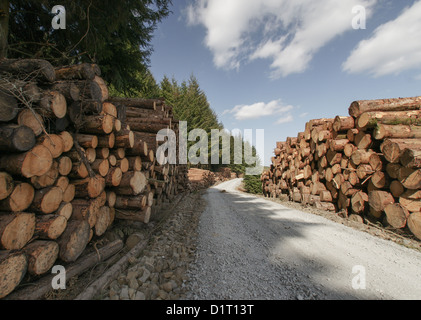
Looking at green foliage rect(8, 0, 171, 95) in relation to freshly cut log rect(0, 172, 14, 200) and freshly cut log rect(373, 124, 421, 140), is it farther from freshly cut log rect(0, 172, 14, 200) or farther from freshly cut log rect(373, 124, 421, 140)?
freshly cut log rect(373, 124, 421, 140)

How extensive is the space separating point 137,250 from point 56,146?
5.95 feet

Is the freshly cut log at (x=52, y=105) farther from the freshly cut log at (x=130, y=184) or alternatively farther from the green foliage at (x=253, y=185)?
the green foliage at (x=253, y=185)

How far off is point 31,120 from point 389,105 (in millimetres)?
7400

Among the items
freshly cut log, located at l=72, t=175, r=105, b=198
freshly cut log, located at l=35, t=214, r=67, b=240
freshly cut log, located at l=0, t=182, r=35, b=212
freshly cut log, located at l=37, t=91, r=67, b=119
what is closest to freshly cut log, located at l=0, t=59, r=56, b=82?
freshly cut log, located at l=37, t=91, r=67, b=119

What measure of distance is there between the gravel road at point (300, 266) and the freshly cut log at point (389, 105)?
3269mm

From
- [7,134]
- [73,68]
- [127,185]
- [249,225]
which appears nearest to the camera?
[7,134]

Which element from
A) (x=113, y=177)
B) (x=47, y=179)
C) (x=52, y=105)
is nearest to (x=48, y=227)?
(x=47, y=179)

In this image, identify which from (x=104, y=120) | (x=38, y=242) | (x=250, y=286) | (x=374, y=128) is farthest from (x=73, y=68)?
(x=374, y=128)

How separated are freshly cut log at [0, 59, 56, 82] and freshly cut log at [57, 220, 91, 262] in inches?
71.3

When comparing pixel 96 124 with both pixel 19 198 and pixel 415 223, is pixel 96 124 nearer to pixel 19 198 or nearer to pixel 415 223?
pixel 19 198

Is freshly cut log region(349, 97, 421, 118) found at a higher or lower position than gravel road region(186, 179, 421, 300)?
higher

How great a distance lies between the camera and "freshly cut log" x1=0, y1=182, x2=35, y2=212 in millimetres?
1706

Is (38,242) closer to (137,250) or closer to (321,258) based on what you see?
(137,250)

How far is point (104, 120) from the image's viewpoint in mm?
2670
